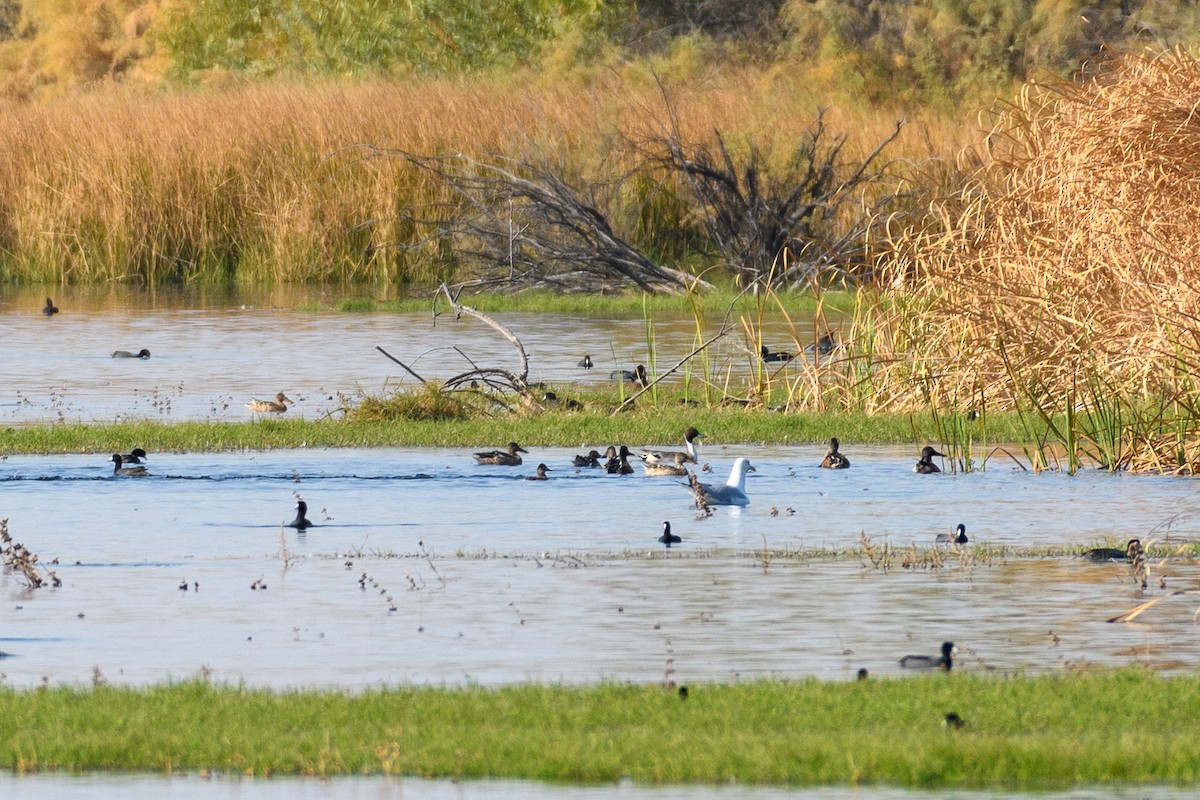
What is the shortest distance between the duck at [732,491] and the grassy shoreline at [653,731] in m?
5.31

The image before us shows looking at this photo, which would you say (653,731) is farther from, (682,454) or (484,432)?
(484,432)

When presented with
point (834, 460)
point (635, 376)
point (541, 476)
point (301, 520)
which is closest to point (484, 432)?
point (541, 476)

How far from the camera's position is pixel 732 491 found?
13.7 metres

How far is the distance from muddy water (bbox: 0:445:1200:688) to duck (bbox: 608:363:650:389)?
14.7 ft

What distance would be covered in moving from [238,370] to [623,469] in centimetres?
919

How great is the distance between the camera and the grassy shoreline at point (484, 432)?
16922 mm

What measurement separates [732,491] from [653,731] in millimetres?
6381

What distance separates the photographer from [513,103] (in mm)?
35875

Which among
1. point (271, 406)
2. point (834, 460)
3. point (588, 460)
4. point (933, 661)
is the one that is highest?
point (933, 661)

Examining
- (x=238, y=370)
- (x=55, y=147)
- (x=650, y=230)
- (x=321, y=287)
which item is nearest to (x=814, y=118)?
(x=650, y=230)

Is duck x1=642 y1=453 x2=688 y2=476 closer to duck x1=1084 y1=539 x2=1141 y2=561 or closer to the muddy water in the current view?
the muddy water

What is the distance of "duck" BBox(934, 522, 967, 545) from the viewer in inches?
475

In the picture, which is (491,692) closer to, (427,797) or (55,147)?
(427,797)

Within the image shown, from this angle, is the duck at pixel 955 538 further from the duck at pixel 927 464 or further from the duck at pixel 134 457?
the duck at pixel 134 457
